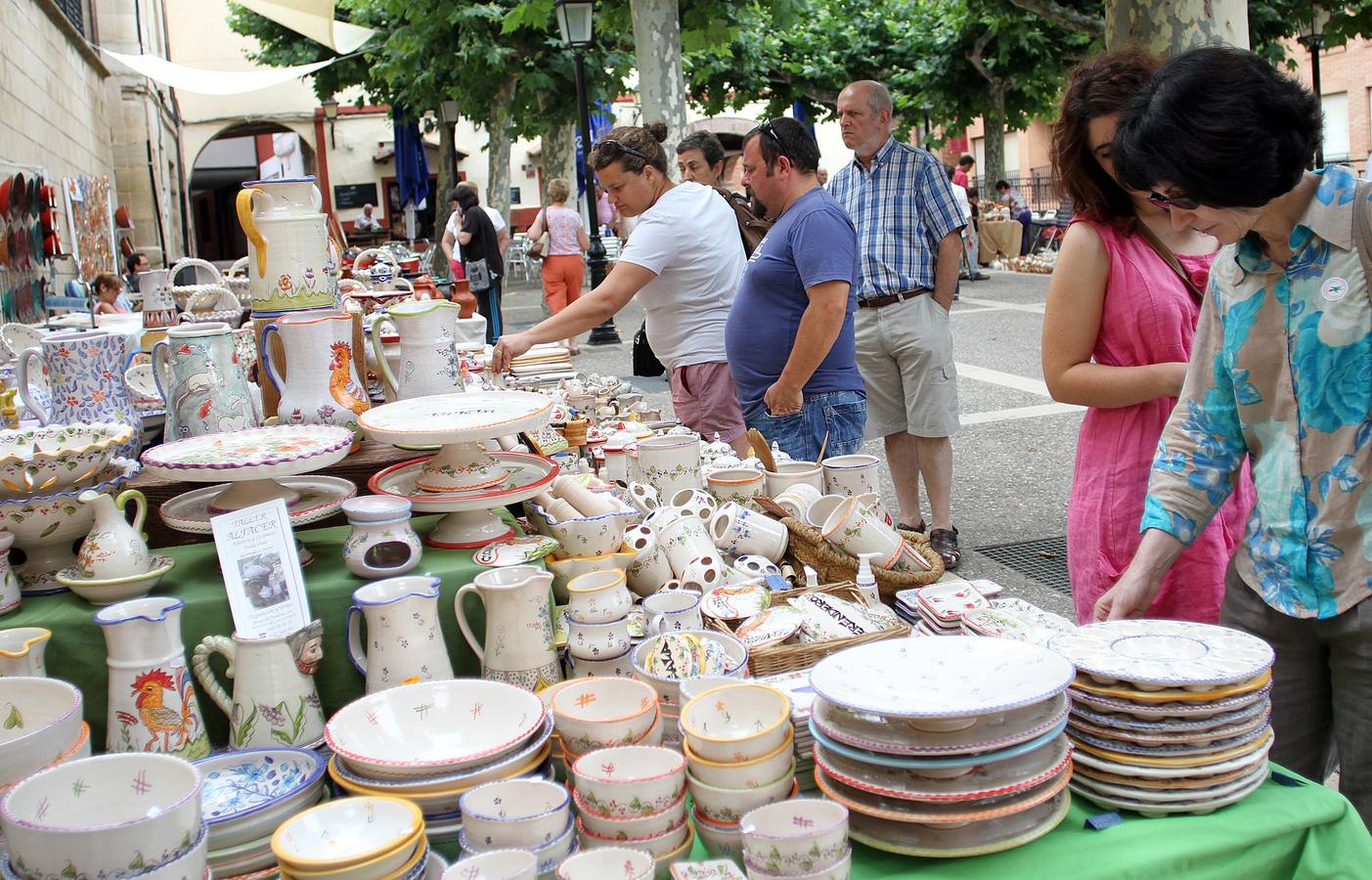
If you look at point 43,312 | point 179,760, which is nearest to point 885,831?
point 179,760

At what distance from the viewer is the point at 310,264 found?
260 cm

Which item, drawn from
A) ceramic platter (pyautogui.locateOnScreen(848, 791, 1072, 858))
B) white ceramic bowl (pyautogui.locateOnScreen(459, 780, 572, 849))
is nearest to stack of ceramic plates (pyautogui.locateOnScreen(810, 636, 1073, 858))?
ceramic platter (pyautogui.locateOnScreen(848, 791, 1072, 858))

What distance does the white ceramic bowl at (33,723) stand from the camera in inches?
59.6

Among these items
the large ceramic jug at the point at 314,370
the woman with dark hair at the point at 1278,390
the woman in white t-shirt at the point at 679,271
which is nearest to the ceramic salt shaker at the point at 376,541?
the large ceramic jug at the point at 314,370

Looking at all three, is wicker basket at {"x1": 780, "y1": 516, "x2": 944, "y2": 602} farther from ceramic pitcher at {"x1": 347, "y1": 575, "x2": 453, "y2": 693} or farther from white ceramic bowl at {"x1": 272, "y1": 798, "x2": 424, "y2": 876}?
white ceramic bowl at {"x1": 272, "y1": 798, "x2": 424, "y2": 876}

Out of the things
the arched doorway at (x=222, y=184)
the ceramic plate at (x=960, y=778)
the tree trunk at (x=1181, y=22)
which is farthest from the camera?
the arched doorway at (x=222, y=184)

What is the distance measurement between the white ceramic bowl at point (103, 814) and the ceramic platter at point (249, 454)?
65 centimetres

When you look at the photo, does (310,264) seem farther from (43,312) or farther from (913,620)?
(43,312)

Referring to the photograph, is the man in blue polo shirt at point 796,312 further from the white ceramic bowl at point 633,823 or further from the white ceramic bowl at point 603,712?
the white ceramic bowl at point 633,823

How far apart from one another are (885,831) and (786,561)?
1276 mm

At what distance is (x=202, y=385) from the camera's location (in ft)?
7.91

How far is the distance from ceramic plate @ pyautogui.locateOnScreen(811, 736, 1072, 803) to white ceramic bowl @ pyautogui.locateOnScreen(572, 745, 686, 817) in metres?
0.22

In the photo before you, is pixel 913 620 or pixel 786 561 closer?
pixel 913 620

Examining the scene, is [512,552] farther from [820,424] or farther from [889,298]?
[889,298]
